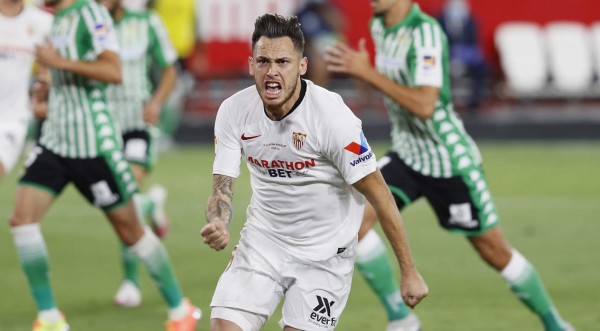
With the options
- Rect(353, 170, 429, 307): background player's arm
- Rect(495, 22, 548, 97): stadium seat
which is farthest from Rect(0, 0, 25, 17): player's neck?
Rect(495, 22, 548, 97): stadium seat

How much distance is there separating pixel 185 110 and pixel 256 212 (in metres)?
16.7

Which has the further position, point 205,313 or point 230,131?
point 205,313

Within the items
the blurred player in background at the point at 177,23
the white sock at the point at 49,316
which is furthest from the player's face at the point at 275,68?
the blurred player in background at the point at 177,23

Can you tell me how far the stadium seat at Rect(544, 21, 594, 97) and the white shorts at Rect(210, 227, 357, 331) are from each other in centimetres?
1694

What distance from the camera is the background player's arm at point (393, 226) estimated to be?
5.68 m

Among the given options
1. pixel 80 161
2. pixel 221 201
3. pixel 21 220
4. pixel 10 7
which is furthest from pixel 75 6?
pixel 221 201

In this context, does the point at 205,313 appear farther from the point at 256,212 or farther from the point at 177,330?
the point at 256,212

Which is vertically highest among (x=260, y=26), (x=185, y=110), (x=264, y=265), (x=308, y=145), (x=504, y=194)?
(x=260, y=26)

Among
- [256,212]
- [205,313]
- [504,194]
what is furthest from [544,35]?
[256,212]

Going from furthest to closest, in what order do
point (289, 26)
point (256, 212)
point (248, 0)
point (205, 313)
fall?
→ point (248, 0)
point (205, 313)
point (256, 212)
point (289, 26)

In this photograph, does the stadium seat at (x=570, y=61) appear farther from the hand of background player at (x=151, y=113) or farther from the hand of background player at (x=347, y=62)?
the hand of background player at (x=347, y=62)

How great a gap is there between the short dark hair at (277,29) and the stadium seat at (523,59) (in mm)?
17114

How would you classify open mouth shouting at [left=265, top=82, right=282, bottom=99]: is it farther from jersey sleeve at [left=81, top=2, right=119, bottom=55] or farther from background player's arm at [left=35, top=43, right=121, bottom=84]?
jersey sleeve at [left=81, top=2, right=119, bottom=55]

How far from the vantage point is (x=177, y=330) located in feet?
26.5
